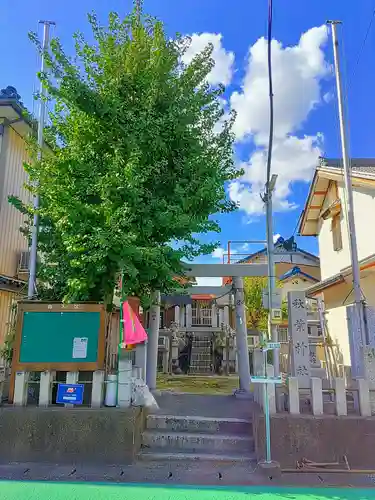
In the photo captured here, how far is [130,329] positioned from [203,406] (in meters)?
2.71

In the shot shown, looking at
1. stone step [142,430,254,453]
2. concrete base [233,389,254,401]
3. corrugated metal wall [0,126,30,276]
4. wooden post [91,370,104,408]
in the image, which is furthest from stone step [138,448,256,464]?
corrugated metal wall [0,126,30,276]

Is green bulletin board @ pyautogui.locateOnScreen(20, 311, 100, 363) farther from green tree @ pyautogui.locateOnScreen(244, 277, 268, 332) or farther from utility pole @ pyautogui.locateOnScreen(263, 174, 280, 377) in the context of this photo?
green tree @ pyautogui.locateOnScreen(244, 277, 268, 332)

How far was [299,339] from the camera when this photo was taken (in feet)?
23.3

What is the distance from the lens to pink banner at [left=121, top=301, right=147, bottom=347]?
601 cm

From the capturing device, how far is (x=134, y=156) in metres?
6.21

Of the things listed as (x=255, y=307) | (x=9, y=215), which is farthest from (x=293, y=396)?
(x=255, y=307)

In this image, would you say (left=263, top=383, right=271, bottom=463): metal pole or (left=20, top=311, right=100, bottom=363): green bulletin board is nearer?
(left=263, top=383, right=271, bottom=463): metal pole

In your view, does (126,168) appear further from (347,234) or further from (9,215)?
(347,234)

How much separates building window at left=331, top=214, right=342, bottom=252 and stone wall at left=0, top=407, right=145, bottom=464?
11014 millimetres

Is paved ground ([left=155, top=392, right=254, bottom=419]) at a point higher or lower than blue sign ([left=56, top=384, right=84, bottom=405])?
lower

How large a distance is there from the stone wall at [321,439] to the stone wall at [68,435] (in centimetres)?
201

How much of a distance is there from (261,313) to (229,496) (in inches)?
732

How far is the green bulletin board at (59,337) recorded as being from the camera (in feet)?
19.5

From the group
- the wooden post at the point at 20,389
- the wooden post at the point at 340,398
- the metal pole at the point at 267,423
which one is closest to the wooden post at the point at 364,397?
the wooden post at the point at 340,398
